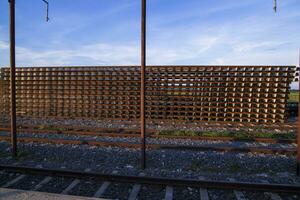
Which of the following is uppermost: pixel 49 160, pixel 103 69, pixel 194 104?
pixel 103 69

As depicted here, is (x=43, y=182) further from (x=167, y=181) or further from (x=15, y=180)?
(x=167, y=181)

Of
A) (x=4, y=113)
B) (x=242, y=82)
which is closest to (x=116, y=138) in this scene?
(x=242, y=82)

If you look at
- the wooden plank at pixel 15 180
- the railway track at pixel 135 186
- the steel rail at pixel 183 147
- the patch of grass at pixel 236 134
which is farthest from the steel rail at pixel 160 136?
the wooden plank at pixel 15 180

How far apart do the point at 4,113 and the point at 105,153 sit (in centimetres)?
1243

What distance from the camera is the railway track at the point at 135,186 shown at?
3.99m

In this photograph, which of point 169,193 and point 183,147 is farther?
point 183,147

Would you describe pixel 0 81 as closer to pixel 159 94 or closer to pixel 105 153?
pixel 159 94

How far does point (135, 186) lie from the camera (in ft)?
14.0

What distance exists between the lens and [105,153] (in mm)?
6266

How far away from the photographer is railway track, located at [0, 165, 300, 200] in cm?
399

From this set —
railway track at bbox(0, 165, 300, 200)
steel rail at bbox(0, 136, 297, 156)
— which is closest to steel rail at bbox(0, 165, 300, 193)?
railway track at bbox(0, 165, 300, 200)

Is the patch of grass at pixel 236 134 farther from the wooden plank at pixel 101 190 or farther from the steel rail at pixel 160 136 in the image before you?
the wooden plank at pixel 101 190

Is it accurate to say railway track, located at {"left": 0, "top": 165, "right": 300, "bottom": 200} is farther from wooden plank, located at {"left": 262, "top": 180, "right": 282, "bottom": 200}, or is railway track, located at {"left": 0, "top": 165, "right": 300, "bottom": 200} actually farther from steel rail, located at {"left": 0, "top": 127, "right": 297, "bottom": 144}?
steel rail, located at {"left": 0, "top": 127, "right": 297, "bottom": 144}

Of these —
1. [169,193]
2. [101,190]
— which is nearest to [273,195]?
[169,193]
